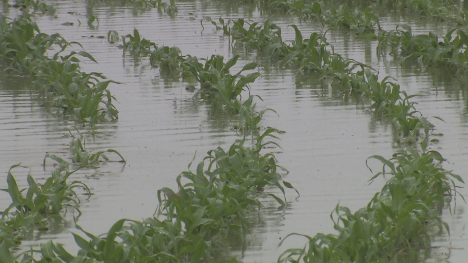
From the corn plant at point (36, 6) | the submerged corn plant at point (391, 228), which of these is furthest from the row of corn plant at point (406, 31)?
the corn plant at point (36, 6)

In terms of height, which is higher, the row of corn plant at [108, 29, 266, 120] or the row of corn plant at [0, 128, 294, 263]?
the row of corn plant at [108, 29, 266, 120]

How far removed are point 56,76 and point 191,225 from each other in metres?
3.51

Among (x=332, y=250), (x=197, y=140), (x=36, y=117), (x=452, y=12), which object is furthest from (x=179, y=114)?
(x=452, y=12)

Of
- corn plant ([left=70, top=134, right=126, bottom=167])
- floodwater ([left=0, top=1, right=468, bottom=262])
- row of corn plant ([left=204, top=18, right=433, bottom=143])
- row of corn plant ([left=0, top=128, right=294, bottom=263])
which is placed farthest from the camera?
row of corn plant ([left=204, top=18, right=433, bottom=143])

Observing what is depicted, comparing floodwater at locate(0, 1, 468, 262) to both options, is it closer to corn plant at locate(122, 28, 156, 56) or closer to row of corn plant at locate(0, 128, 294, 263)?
row of corn plant at locate(0, 128, 294, 263)

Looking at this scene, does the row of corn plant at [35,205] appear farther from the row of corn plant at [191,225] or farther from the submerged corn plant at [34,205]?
the row of corn plant at [191,225]

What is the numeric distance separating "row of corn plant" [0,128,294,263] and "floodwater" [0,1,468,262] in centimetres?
14

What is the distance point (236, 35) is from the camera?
8797 millimetres

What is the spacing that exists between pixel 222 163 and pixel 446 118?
2222 millimetres

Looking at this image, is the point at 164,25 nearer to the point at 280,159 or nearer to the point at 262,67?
the point at 262,67

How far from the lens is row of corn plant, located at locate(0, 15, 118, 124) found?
5691mm

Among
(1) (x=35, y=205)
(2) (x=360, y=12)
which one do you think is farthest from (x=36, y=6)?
(1) (x=35, y=205)

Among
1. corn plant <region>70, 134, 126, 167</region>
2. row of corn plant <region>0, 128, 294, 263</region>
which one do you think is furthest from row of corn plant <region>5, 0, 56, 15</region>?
row of corn plant <region>0, 128, 294, 263</region>

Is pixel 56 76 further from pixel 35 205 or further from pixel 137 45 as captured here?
pixel 35 205
